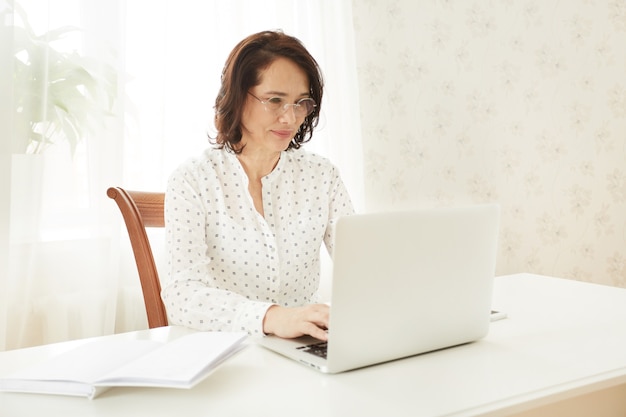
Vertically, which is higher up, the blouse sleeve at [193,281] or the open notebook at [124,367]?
Answer: the blouse sleeve at [193,281]

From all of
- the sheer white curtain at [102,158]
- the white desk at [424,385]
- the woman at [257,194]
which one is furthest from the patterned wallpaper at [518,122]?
the white desk at [424,385]

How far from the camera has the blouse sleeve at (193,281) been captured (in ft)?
3.98

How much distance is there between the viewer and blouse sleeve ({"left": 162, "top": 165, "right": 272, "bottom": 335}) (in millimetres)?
1213

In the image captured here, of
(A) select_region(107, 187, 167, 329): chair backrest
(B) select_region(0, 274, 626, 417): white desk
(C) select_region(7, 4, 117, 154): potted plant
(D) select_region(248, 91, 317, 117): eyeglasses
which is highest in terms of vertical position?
(C) select_region(7, 4, 117, 154): potted plant

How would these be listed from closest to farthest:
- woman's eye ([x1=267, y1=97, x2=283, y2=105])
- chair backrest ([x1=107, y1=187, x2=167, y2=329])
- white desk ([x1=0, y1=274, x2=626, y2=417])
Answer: white desk ([x1=0, y1=274, x2=626, y2=417]), chair backrest ([x1=107, y1=187, x2=167, y2=329]), woman's eye ([x1=267, y1=97, x2=283, y2=105])

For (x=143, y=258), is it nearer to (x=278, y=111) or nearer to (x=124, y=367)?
(x=278, y=111)

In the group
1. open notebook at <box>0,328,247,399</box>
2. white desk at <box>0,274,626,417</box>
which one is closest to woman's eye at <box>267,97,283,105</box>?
white desk at <box>0,274,626,417</box>

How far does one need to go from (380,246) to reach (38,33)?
1578mm

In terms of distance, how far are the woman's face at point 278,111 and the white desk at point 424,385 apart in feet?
1.92

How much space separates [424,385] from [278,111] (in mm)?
890

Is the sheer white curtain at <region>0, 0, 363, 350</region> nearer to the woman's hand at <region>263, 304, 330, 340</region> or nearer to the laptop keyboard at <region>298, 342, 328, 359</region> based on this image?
the woman's hand at <region>263, 304, 330, 340</region>

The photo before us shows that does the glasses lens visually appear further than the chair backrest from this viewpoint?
Yes

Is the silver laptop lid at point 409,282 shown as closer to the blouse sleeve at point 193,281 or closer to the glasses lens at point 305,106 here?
the blouse sleeve at point 193,281

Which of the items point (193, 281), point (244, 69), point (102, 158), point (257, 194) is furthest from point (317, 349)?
point (102, 158)
